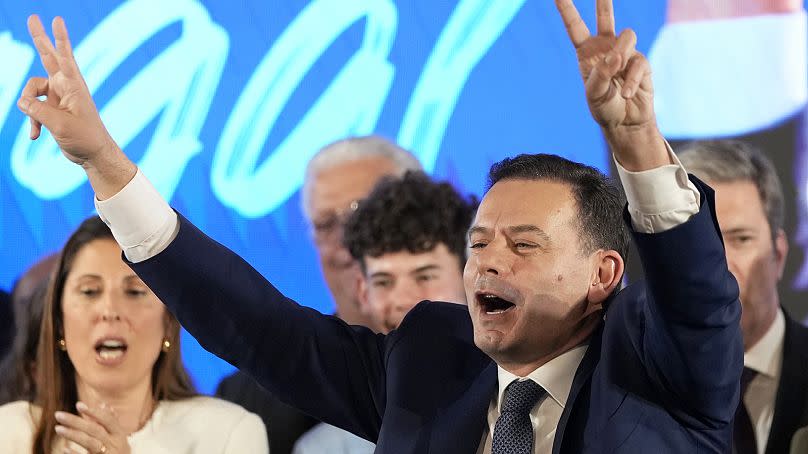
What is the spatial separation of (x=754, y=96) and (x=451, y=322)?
184cm

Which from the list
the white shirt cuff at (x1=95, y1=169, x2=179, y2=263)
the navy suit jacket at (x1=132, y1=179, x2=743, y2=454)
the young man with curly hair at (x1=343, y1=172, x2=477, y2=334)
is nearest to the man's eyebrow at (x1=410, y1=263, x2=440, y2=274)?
the young man with curly hair at (x1=343, y1=172, x2=477, y2=334)

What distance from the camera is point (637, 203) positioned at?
168cm

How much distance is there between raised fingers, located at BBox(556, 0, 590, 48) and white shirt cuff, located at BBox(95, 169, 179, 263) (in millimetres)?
669

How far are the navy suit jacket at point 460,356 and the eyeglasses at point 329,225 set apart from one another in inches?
49.1

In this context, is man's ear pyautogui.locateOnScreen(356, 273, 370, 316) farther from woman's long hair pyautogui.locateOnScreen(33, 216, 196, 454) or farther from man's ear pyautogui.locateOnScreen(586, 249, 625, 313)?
man's ear pyautogui.locateOnScreen(586, 249, 625, 313)

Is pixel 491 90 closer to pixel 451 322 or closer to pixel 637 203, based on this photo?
pixel 451 322

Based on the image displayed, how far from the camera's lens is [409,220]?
302 cm

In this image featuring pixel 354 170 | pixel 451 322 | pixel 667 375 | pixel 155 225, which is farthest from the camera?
pixel 354 170

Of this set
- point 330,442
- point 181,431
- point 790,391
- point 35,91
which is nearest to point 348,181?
point 330,442

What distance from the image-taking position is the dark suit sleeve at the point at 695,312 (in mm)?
1658

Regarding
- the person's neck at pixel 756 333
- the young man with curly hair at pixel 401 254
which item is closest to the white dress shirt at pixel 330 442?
the young man with curly hair at pixel 401 254

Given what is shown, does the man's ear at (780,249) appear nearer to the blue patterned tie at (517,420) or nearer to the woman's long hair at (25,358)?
the blue patterned tie at (517,420)

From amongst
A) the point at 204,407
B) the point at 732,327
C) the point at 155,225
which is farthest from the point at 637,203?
the point at 204,407

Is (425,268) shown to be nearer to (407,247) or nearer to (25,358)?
(407,247)
